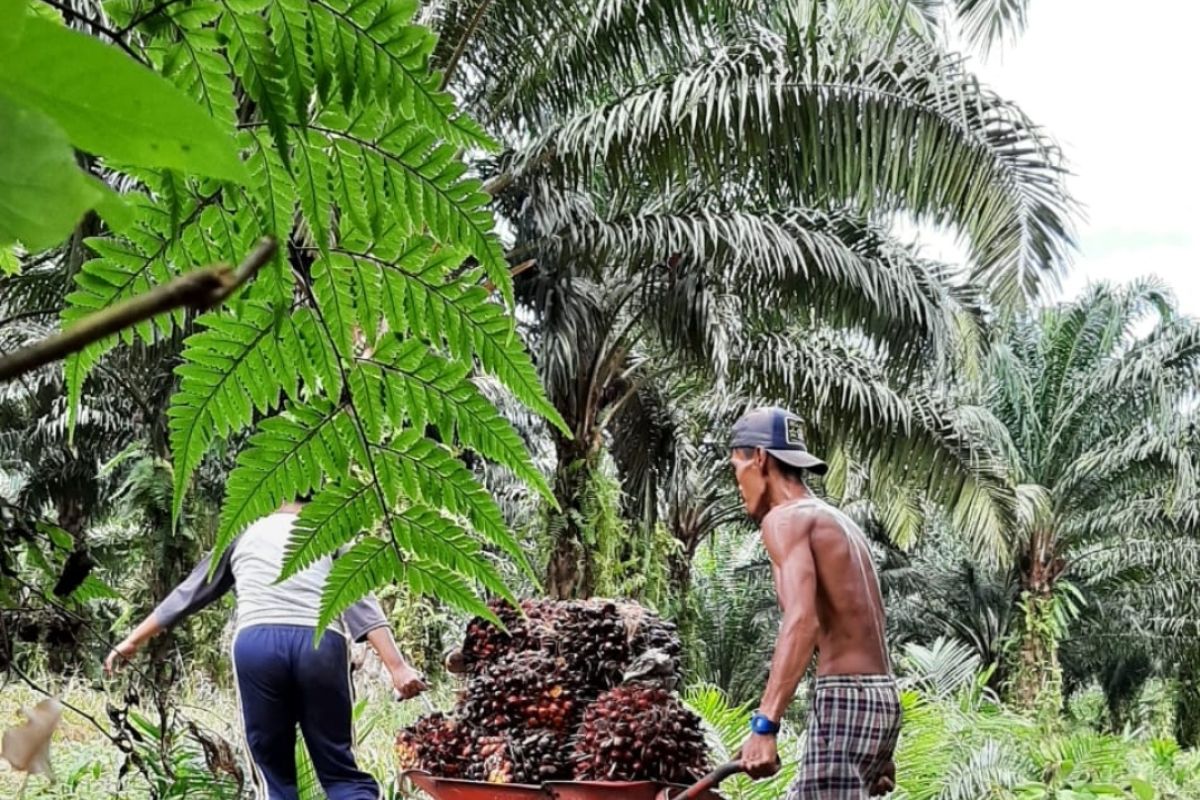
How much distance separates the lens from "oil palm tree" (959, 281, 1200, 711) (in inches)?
376

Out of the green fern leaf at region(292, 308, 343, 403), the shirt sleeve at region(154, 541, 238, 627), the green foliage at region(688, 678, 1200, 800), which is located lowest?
the green foliage at region(688, 678, 1200, 800)

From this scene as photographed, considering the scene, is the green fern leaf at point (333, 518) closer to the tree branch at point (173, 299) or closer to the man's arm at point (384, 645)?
the tree branch at point (173, 299)

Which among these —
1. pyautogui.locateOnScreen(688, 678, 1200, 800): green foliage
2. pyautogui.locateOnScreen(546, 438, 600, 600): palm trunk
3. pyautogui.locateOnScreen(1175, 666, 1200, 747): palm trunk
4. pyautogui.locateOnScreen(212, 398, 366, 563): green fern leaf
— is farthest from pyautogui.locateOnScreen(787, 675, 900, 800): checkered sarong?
pyautogui.locateOnScreen(1175, 666, 1200, 747): palm trunk

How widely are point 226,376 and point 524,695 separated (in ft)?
6.84

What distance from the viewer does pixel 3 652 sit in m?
0.54

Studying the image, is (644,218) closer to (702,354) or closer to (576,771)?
(702,354)

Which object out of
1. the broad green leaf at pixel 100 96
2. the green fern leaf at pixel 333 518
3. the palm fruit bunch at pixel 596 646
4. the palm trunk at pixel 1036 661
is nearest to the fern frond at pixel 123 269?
the green fern leaf at pixel 333 518

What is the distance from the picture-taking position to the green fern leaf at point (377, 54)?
0.40 meters

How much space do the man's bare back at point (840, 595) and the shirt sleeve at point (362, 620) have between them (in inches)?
38.6

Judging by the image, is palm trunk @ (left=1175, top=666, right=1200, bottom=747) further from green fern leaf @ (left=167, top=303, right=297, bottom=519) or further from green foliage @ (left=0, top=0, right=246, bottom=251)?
green foliage @ (left=0, top=0, right=246, bottom=251)

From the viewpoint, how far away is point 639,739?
2.21 meters

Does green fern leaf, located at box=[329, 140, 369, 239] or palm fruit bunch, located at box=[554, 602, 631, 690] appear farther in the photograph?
palm fruit bunch, located at box=[554, 602, 631, 690]

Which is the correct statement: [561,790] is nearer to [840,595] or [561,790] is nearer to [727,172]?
[840,595]

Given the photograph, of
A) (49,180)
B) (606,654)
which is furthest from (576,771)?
(49,180)
